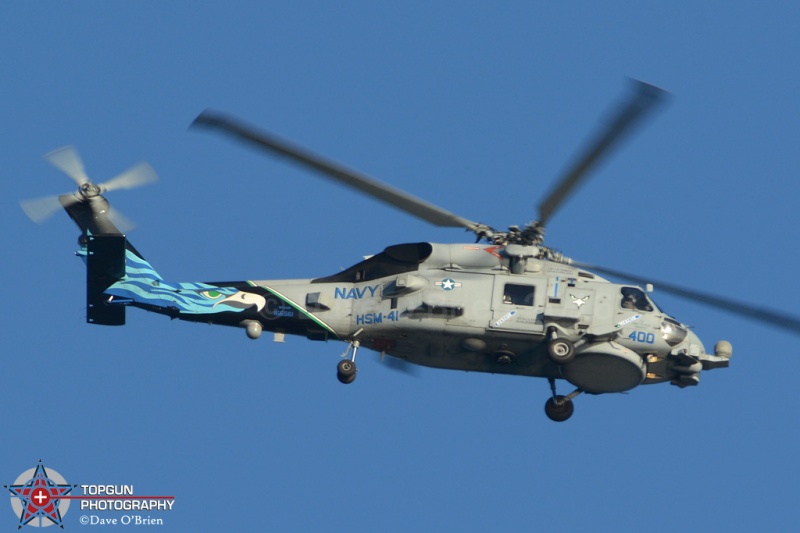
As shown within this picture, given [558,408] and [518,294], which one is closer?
[518,294]

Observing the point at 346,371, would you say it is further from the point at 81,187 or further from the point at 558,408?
the point at 81,187

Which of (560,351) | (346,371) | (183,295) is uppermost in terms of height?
(183,295)

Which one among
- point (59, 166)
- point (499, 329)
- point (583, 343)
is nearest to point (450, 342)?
point (499, 329)

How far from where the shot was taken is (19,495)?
84.1 feet

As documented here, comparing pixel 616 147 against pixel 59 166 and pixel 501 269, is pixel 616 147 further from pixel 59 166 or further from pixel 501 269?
pixel 59 166

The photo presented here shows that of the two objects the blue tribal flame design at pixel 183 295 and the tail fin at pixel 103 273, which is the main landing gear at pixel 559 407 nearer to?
the blue tribal flame design at pixel 183 295

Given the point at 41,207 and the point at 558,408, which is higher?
the point at 41,207

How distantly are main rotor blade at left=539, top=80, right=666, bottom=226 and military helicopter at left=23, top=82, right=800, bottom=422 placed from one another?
1.31ft

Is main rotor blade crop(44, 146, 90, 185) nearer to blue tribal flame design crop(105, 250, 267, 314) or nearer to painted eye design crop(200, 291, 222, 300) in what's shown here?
blue tribal flame design crop(105, 250, 267, 314)

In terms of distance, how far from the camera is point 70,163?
83.0 ft

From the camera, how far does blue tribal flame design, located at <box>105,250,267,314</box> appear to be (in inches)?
965

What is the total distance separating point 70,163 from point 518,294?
30.0ft

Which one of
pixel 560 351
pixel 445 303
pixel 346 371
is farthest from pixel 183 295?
pixel 560 351

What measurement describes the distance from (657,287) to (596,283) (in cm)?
121
